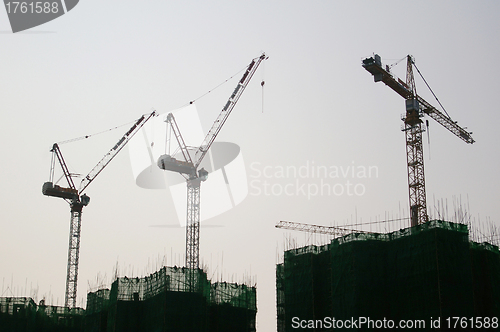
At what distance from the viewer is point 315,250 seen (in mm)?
63812

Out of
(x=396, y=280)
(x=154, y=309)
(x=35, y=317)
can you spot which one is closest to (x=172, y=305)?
(x=154, y=309)

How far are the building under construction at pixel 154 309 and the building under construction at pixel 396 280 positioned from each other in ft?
30.4

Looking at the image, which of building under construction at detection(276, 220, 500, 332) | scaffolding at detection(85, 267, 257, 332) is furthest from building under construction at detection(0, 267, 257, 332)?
building under construction at detection(276, 220, 500, 332)

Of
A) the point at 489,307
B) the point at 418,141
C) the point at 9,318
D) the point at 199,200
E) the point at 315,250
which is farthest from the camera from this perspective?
the point at 199,200

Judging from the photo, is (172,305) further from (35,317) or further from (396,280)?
(35,317)

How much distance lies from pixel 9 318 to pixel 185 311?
25.0 meters

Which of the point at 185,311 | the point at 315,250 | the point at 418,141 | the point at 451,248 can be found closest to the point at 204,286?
the point at 185,311

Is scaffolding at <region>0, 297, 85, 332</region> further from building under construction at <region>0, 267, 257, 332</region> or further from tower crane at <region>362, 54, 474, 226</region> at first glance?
tower crane at <region>362, 54, 474, 226</region>

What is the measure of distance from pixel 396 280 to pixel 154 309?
995 inches

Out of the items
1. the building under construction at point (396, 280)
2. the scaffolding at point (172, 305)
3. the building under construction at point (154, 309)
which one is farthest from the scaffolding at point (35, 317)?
the building under construction at point (396, 280)

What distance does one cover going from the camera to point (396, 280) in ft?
185

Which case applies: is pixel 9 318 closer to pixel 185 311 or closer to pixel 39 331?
pixel 39 331

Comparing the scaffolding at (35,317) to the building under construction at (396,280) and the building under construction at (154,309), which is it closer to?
the building under construction at (154,309)

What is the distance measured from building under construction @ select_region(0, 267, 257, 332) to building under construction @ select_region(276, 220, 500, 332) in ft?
30.4
